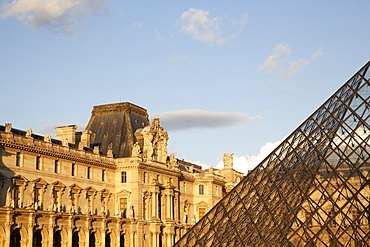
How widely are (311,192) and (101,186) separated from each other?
28933 millimetres

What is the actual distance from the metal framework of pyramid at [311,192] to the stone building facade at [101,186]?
17.2m

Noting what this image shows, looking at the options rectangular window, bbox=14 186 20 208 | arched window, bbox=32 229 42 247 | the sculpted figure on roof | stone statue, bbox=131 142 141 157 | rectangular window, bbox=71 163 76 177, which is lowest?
arched window, bbox=32 229 42 247

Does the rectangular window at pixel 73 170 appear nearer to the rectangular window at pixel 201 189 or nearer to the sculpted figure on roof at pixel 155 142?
the sculpted figure on roof at pixel 155 142

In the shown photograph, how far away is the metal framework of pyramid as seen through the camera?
2591cm

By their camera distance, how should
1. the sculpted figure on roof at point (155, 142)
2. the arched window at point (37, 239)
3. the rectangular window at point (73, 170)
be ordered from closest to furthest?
the arched window at point (37, 239) → the rectangular window at point (73, 170) → the sculpted figure on roof at point (155, 142)

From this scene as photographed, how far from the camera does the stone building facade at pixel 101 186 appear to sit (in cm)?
4353

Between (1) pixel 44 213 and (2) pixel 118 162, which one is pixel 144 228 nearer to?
(2) pixel 118 162

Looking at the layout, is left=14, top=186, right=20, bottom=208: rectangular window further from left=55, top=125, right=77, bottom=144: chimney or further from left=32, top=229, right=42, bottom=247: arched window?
left=55, top=125, right=77, bottom=144: chimney

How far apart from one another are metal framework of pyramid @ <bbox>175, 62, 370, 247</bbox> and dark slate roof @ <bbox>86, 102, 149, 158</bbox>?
29.0 meters

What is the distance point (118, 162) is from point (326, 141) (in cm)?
2811

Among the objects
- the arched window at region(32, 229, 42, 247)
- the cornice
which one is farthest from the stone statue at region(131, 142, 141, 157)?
the arched window at region(32, 229, 42, 247)

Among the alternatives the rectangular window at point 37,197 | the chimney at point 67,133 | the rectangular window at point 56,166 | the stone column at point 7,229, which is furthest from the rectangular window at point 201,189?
the stone column at point 7,229

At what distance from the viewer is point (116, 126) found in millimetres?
60875

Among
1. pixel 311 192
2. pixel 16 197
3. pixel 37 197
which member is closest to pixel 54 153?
pixel 37 197
